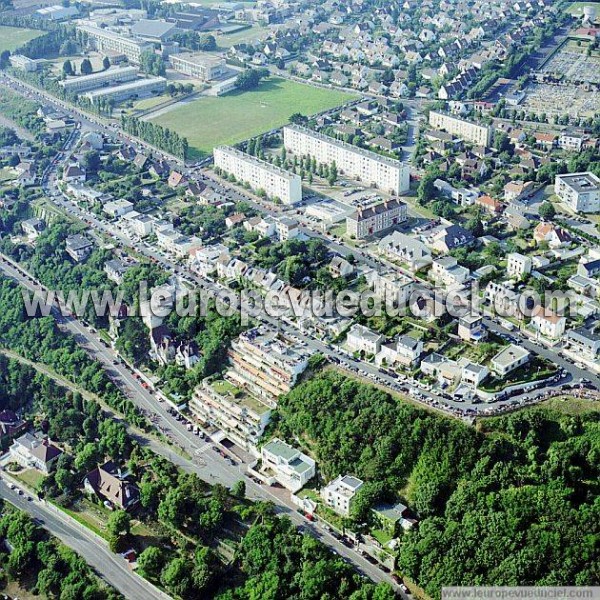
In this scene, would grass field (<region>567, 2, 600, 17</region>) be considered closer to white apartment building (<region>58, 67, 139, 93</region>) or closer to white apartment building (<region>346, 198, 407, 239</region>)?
white apartment building (<region>58, 67, 139, 93</region>)

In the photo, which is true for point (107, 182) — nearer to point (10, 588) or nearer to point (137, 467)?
point (137, 467)

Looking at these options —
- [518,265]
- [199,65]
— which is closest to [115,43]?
[199,65]

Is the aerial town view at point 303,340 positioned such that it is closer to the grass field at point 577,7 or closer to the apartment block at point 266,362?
the apartment block at point 266,362

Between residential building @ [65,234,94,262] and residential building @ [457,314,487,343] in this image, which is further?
residential building @ [65,234,94,262]

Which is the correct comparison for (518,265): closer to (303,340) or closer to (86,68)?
(303,340)

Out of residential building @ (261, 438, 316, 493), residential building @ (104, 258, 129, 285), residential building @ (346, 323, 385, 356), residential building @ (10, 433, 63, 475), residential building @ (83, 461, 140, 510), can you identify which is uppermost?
residential building @ (346, 323, 385, 356)

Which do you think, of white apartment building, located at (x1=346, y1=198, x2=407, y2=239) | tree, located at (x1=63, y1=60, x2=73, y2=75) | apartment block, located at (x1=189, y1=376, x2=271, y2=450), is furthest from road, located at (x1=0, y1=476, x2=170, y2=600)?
tree, located at (x1=63, y1=60, x2=73, y2=75)

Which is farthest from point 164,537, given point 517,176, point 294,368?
point 517,176
